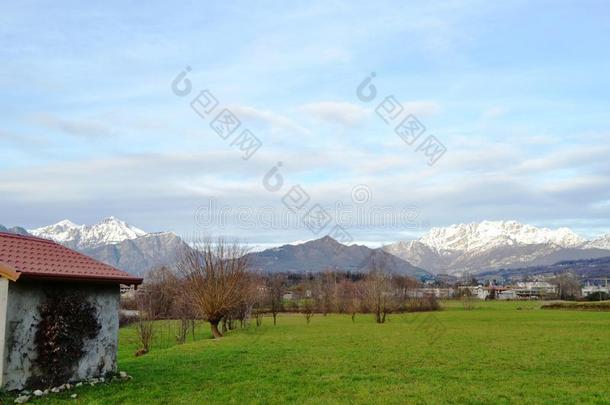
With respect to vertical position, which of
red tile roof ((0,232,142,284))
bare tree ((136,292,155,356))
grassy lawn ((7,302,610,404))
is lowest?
grassy lawn ((7,302,610,404))

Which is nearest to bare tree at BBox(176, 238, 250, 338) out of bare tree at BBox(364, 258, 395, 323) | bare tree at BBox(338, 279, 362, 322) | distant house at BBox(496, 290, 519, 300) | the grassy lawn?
the grassy lawn

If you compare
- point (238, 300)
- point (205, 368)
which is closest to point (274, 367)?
point (205, 368)

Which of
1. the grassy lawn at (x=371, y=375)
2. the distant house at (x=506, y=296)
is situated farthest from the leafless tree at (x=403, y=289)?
the distant house at (x=506, y=296)

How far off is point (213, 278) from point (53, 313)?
2874cm

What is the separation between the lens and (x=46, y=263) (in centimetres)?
1675

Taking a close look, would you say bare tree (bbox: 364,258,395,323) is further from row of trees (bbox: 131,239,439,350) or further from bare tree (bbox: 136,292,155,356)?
bare tree (bbox: 136,292,155,356)

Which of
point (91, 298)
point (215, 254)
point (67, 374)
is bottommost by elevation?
point (67, 374)

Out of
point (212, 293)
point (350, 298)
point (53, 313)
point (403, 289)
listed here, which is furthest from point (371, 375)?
point (403, 289)

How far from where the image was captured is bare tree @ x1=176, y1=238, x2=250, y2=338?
44.2m

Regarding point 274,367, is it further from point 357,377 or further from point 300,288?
point 300,288

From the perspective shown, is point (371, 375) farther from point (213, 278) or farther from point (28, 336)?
point (213, 278)

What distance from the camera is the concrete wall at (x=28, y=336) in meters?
15.1

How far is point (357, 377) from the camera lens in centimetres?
1969

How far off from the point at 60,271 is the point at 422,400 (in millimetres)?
11331
